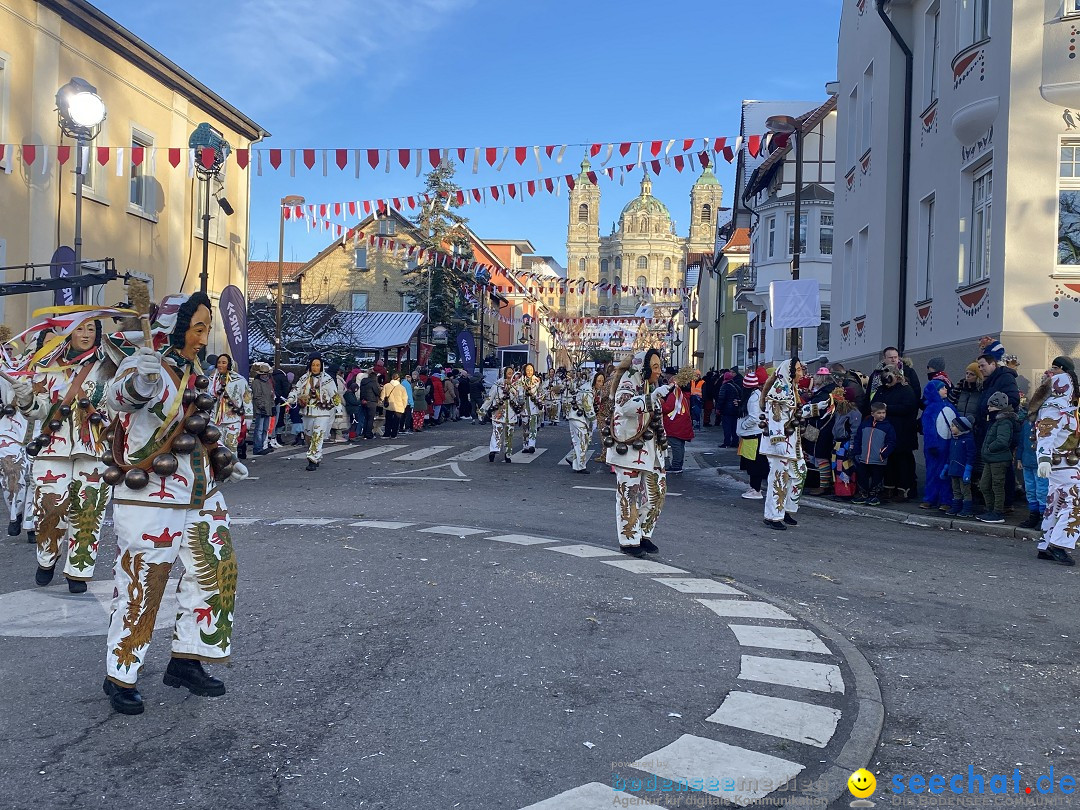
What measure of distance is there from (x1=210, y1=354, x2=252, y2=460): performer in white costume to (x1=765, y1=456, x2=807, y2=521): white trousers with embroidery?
650 centimetres

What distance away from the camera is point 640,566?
8.35 meters

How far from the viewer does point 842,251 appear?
74.7 feet

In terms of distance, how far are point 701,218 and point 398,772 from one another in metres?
164

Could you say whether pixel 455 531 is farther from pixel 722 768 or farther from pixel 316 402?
pixel 316 402

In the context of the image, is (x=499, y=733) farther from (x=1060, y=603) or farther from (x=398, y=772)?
(x=1060, y=603)

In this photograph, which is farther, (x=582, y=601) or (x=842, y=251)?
(x=842, y=251)

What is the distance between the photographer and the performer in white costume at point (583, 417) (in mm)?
17125

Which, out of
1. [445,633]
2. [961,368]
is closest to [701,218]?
[961,368]

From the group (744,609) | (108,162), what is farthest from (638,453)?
(108,162)

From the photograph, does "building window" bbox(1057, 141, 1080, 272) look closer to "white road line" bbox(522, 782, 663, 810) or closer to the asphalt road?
the asphalt road

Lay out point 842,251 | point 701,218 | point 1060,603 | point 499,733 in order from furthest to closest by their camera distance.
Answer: point 701,218
point 842,251
point 1060,603
point 499,733

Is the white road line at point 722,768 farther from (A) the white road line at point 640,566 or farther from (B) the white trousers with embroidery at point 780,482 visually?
(B) the white trousers with embroidery at point 780,482

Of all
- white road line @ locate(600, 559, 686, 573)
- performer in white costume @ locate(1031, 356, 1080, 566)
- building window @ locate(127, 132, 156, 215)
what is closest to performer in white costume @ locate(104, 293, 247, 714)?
white road line @ locate(600, 559, 686, 573)

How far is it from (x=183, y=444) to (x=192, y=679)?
3.78ft
